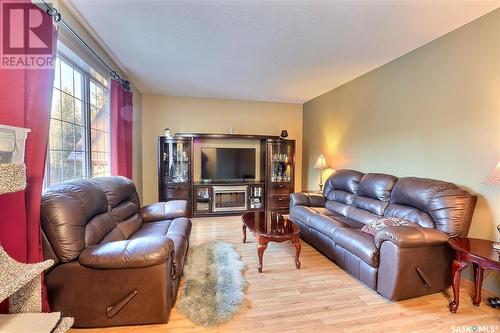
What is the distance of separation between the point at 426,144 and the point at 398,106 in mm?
666

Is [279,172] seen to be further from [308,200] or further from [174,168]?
[174,168]

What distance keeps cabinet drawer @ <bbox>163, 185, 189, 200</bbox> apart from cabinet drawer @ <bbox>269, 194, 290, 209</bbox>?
5.93ft

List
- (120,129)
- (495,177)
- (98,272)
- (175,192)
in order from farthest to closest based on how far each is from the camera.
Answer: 1. (175,192)
2. (120,129)
3. (495,177)
4. (98,272)

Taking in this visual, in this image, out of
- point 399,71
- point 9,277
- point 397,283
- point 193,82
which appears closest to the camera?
point 9,277

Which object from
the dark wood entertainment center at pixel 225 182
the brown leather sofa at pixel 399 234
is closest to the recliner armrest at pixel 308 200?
the brown leather sofa at pixel 399 234

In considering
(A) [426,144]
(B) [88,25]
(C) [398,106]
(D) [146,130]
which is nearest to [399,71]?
(C) [398,106]

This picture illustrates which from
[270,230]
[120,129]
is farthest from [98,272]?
[120,129]

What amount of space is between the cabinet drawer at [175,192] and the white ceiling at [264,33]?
2.06 m

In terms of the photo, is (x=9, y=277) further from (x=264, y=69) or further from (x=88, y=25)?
(x=264, y=69)

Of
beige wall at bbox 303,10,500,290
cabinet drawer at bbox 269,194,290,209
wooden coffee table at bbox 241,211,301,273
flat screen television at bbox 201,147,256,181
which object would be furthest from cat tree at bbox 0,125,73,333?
cabinet drawer at bbox 269,194,290,209

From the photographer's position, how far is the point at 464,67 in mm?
2439

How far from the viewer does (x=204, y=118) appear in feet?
17.5

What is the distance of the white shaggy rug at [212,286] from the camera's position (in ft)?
6.15

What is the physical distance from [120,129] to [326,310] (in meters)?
3.21
